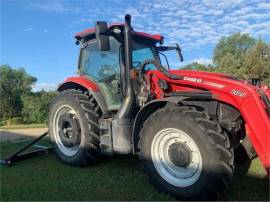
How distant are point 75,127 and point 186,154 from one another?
92.5 inches

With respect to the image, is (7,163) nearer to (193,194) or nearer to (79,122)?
(79,122)

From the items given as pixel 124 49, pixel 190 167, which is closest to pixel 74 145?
pixel 124 49

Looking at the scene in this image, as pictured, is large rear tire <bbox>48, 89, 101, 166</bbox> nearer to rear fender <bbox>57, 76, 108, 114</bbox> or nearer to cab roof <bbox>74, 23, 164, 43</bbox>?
rear fender <bbox>57, 76, 108, 114</bbox>

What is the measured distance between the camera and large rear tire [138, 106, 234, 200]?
12.6ft

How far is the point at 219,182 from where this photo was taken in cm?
379

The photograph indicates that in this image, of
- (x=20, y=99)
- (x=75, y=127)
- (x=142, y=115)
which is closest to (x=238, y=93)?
(x=142, y=115)

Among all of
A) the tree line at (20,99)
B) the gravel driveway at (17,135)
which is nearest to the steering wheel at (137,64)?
the gravel driveway at (17,135)

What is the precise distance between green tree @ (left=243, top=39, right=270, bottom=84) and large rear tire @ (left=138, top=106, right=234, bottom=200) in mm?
24162

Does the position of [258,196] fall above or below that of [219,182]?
below

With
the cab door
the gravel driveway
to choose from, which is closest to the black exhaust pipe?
the cab door

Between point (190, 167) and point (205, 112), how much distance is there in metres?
0.74

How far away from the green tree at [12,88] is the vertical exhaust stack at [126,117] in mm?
42746

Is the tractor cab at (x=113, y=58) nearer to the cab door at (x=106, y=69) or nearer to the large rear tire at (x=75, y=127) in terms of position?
the cab door at (x=106, y=69)

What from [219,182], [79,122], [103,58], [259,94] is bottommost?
[219,182]
